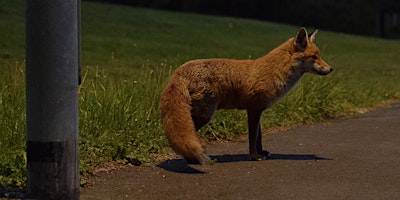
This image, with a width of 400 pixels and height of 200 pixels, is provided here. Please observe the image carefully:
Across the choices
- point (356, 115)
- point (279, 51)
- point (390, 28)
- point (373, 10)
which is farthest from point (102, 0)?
point (279, 51)

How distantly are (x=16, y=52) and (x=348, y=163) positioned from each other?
13114mm

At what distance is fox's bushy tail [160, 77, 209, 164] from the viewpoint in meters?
6.87

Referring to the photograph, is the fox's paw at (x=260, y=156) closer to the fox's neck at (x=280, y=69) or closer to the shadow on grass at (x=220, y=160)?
the shadow on grass at (x=220, y=160)

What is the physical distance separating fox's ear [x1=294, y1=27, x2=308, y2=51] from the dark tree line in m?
42.2

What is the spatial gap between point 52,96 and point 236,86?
2.70 metres

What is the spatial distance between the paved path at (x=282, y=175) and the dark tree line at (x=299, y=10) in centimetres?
4182

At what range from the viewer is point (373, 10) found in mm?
54000

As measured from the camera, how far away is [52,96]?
212 inches

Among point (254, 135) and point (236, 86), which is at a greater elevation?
point (236, 86)

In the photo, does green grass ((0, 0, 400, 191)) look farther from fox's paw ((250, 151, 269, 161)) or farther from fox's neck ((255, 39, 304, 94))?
fox's neck ((255, 39, 304, 94))

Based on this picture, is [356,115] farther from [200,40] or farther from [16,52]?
[200,40]

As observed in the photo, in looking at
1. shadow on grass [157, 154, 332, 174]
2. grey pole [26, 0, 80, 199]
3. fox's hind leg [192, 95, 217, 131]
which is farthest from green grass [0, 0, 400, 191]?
grey pole [26, 0, 80, 199]

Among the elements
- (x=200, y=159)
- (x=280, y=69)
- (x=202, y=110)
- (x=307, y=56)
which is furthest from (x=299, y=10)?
(x=200, y=159)

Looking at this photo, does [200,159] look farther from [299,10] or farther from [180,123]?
[299,10]
